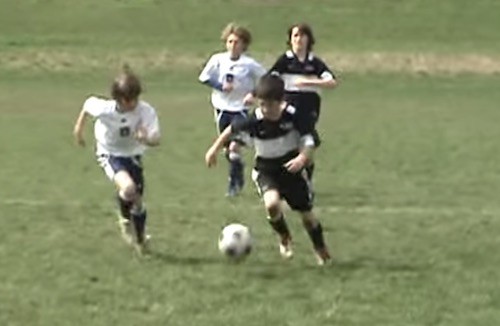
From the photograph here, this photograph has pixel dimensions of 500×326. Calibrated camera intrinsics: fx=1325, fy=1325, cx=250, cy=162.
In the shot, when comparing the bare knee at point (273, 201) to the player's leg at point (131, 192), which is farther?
the player's leg at point (131, 192)

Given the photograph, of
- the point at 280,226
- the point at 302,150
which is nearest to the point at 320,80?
the point at 280,226

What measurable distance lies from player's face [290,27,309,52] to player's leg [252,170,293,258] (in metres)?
3.08

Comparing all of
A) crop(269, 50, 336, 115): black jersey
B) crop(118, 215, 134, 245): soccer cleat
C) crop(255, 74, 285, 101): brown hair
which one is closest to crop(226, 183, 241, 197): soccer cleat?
crop(269, 50, 336, 115): black jersey

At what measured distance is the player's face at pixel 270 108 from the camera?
34.4 ft

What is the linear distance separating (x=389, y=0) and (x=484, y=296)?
36334 mm

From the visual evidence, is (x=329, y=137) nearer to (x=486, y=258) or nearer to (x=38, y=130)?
(x=38, y=130)

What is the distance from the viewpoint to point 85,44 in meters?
38.8

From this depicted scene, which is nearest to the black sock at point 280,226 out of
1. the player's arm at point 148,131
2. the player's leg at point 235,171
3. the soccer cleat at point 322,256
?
the soccer cleat at point 322,256

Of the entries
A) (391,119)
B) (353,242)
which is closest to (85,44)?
(391,119)

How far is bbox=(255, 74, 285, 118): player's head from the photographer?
1034cm

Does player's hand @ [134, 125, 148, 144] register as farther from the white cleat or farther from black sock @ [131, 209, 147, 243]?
the white cleat

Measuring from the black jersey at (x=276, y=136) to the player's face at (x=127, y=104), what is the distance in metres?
0.89

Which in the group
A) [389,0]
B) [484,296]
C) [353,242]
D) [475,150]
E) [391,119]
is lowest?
[389,0]

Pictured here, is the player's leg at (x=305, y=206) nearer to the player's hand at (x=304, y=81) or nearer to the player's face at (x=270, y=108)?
the player's face at (x=270, y=108)
